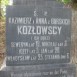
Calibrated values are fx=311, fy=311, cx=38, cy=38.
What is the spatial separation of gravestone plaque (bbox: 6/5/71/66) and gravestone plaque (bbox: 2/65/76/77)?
9cm

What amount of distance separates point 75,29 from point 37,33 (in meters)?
3.77

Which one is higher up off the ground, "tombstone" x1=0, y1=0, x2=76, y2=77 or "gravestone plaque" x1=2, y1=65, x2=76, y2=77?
"tombstone" x1=0, y1=0, x2=76, y2=77

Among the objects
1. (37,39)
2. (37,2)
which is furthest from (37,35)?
(37,2)

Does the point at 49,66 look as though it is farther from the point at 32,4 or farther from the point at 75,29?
the point at 75,29

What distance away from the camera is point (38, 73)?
529cm

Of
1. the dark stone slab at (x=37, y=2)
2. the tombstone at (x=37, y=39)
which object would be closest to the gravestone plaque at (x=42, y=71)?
the tombstone at (x=37, y=39)

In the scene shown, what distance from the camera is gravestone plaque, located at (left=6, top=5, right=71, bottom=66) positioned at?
517cm

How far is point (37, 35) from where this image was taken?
17.3ft

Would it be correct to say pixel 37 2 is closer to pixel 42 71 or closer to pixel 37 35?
pixel 37 35

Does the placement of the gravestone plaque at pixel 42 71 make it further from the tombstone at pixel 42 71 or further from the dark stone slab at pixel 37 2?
the dark stone slab at pixel 37 2

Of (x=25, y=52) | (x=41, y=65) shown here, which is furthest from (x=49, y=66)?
(x=25, y=52)

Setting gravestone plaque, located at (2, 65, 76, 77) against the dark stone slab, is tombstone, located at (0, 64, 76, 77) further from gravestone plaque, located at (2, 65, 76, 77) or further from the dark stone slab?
the dark stone slab

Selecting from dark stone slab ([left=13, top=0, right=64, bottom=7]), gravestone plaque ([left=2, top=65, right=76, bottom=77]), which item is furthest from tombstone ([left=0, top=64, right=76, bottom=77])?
dark stone slab ([left=13, top=0, right=64, bottom=7])

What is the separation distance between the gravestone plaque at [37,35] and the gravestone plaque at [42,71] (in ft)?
0.28
